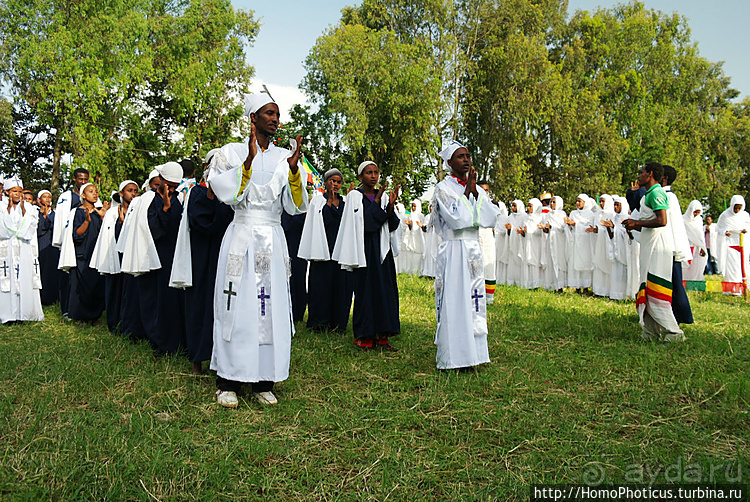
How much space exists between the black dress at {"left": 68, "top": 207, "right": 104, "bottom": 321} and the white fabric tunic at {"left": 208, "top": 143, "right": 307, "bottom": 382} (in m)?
4.35

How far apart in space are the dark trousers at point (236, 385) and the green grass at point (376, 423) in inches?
6.3

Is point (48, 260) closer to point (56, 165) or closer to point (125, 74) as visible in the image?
point (125, 74)

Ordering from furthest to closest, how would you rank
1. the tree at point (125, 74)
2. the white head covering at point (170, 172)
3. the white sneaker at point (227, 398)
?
the tree at point (125, 74) → the white head covering at point (170, 172) → the white sneaker at point (227, 398)

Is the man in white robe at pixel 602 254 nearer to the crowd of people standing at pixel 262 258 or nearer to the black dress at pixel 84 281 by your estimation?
the crowd of people standing at pixel 262 258

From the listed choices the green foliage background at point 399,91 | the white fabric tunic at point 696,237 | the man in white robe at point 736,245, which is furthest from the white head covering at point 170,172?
the green foliage background at point 399,91

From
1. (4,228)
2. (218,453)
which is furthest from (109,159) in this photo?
(218,453)

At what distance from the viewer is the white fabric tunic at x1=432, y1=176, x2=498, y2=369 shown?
543 centimetres

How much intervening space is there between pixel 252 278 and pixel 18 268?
5.63 metres

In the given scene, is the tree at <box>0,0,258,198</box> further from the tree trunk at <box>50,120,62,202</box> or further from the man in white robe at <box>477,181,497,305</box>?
the man in white robe at <box>477,181,497,305</box>

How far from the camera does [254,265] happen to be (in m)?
4.51

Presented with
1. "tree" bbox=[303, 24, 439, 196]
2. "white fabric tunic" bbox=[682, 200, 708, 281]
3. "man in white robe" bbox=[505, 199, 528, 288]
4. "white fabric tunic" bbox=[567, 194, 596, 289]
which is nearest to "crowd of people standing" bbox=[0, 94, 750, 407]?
"white fabric tunic" bbox=[567, 194, 596, 289]

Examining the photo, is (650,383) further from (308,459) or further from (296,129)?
(296,129)

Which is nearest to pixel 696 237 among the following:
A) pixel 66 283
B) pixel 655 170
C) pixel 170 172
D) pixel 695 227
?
pixel 695 227

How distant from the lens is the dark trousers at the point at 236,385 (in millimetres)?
4586
